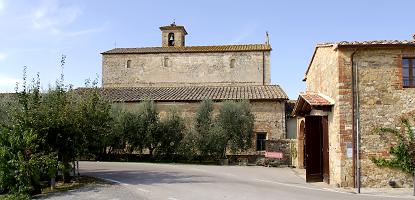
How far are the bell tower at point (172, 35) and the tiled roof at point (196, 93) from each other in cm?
978

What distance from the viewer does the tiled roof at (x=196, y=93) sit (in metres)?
31.4

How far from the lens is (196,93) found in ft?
109

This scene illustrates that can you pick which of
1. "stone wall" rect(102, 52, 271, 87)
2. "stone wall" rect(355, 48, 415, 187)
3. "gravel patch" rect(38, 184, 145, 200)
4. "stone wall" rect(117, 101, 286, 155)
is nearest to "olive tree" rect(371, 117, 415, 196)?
"stone wall" rect(355, 48, 415, 187)

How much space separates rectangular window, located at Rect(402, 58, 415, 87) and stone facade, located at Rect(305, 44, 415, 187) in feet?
0.64

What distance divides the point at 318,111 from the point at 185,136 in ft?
38.4

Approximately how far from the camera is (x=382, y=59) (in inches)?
624

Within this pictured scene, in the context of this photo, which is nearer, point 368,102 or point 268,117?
point 368,102

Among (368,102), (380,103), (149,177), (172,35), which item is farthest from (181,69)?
(380,103)

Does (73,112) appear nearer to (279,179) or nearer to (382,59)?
(279,179)

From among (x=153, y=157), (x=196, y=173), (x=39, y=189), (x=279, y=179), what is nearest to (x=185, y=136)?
(x=153, y=157)

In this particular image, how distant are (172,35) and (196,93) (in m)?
13.2

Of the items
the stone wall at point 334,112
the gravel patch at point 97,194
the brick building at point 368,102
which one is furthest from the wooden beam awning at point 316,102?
the gravel patch at point 97,194

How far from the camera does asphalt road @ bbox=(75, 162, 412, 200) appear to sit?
13.4m

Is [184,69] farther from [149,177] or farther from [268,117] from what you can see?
[149,177]
